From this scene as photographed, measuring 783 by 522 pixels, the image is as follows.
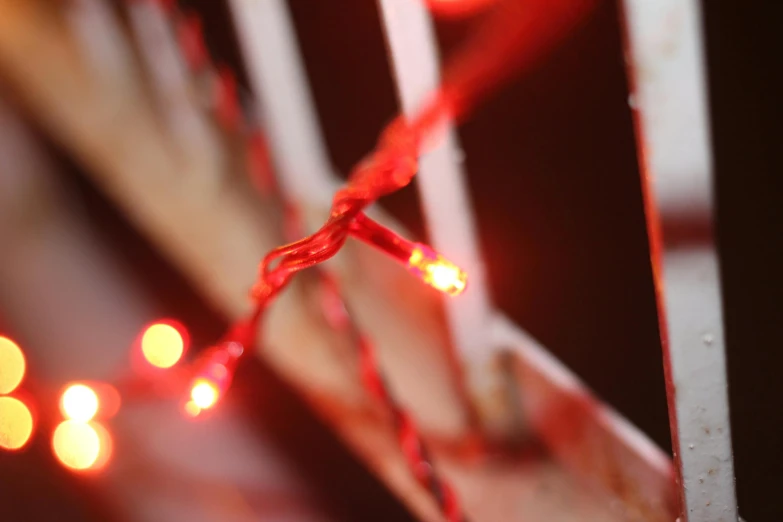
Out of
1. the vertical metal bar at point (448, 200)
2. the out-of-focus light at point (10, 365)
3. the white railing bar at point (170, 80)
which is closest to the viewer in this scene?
the vertical metal bar at point (448, 200)

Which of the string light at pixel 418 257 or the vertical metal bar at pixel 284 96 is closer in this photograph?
the string light at pixel 418 257

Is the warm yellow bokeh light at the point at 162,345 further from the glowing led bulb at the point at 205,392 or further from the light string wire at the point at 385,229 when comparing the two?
the glowing led bulb at the point at 205,392

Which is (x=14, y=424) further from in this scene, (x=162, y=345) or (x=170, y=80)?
(x=170, y=80)

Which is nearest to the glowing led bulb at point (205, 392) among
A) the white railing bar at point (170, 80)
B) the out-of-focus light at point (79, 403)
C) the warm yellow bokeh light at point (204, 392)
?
the warm yellow bokeh light at point (204, 392)

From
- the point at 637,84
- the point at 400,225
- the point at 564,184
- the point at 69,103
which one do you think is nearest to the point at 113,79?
the point at 69,103

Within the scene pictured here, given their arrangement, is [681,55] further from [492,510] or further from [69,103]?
[69,103]

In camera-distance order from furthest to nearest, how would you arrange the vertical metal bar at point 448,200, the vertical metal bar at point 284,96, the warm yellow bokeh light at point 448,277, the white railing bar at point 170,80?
the white railing bar at point 170,80 < the vertical metal bar at point 284,96 < the vertical metal bar at point 448,200 < the warm yellow bokeh light at point 448,277
